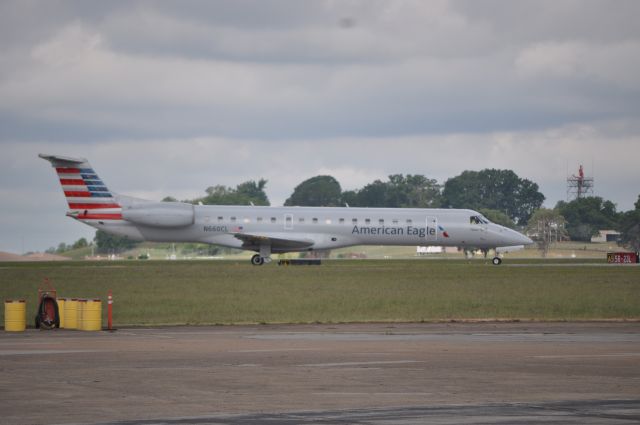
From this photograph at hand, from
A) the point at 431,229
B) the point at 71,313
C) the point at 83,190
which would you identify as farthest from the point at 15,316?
the point at 431,229

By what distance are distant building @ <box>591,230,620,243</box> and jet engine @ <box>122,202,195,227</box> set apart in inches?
4001

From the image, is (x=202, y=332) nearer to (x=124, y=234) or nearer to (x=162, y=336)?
(x=162, y=336)

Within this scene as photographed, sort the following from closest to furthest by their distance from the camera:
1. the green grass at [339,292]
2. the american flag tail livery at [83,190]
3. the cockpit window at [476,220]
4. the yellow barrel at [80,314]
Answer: the yellow barrel at [80,314] < the green grass at [339,292] < the american flag tail livery at [83,190] < the cockpit window at [476,220]

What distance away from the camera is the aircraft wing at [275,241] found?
230ft

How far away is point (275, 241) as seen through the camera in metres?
70.7

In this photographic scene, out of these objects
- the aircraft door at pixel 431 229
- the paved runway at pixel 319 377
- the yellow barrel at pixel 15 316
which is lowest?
the paved runway at pixel 319 377

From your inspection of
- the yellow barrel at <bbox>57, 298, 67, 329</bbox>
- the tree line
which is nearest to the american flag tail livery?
the yellow barrel at <bbox>57, 298, 67, 329</bbox>

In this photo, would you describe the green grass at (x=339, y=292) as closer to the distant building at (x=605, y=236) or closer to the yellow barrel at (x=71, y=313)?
the yellow barrel at (x=71, y=313)

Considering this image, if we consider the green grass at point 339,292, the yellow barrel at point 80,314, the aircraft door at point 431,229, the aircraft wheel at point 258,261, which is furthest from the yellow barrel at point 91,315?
the aircraft door at point 431,229

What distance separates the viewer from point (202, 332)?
29.1 m

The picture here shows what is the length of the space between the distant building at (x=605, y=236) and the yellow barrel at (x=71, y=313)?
453 ft

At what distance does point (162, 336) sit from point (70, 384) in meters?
9.87

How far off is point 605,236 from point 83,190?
109m

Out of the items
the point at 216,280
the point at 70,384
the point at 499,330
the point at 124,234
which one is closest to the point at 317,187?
the point at 124,234
